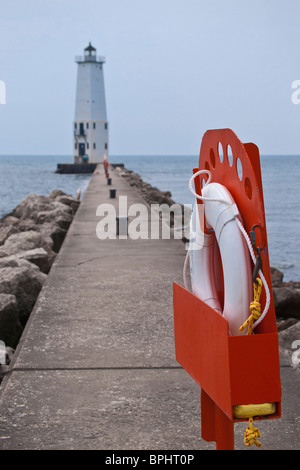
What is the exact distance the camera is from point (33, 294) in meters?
5.07

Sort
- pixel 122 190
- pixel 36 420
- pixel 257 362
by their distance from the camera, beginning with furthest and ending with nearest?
1. pixel 122 190
2. pixel 36 420
3. pixel 257 362

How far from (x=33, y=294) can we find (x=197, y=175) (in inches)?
126

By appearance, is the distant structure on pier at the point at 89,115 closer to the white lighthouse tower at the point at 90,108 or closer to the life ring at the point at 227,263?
the white lighthouse tower at the point at 90,108

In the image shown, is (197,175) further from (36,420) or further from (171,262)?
(171,262)

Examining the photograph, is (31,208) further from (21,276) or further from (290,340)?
(290,340)

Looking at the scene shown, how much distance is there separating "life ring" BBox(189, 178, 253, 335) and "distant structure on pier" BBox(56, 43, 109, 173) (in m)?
45.4

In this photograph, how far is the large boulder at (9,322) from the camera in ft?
14.0

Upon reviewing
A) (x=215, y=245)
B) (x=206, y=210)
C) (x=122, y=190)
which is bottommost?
(x=122, y=190)

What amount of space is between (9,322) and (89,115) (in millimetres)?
45043

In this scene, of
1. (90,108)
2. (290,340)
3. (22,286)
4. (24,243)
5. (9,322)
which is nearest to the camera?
(9,322)

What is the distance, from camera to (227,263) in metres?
1.81

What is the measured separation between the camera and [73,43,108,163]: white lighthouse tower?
48.1 m

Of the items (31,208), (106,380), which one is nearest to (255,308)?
(106,380)
